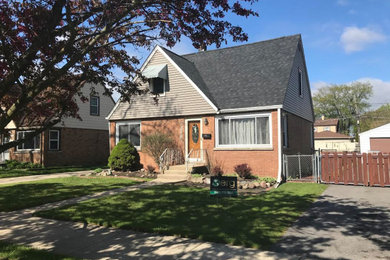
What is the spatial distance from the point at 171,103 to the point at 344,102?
6508cm

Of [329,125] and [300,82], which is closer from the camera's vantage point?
[300,82]

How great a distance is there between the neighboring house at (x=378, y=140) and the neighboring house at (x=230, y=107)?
49.7 feet

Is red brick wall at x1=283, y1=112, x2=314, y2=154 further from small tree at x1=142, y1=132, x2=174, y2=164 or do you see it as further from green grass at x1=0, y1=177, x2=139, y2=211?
green grass at x1=0, y1=177, x2=139, y2=211

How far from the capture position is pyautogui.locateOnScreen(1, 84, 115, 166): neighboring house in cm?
2247

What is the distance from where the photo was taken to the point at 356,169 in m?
11.5

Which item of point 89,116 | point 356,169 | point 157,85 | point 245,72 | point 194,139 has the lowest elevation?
point 356,169

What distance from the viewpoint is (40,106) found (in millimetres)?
8562

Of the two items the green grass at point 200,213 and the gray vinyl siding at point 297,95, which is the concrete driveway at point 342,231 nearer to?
the green grass at point 200,213

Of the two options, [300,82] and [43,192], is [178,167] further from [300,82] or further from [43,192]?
[300,82]

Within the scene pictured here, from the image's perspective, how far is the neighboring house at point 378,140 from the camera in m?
29.8

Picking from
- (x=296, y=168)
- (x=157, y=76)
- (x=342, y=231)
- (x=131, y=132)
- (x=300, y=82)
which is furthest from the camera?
(x=131, y=132)

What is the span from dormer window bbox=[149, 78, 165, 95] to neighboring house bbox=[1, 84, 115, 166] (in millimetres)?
6156

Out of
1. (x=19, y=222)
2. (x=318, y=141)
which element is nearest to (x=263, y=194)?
(x=19, y=222)

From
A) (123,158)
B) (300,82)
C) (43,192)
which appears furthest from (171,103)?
(43,192)
